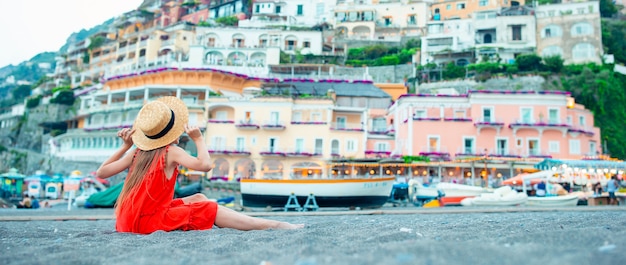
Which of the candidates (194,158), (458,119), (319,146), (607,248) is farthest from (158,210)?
(458,119)

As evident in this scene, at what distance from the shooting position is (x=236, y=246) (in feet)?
9.85

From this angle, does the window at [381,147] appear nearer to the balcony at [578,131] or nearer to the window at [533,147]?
the window at [533,147]

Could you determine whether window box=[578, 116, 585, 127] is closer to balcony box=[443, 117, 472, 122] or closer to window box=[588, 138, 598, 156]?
window box=[588, 138, 598, 156]

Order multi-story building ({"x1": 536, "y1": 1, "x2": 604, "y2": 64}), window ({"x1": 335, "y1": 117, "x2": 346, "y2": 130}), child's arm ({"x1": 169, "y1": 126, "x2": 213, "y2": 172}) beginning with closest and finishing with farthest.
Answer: child's arm ({"x1": 169, "y1": 126, "x2": 213, "y2": 172}), window ({"x1": 335, "y1": 117, "x2": 346, "y2": 130}), multi-story building ({"x1": 536, "y1": 1, "x2": 604, "y2": 64})

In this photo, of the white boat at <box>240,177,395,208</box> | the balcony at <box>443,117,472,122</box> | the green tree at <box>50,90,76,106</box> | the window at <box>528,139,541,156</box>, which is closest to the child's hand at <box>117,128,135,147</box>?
the white boat at <box>240,177,395,208</box>

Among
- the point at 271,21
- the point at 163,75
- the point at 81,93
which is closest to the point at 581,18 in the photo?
the point at 271,21

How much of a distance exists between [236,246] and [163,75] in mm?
38048

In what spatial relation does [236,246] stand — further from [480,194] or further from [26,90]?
[26,90]

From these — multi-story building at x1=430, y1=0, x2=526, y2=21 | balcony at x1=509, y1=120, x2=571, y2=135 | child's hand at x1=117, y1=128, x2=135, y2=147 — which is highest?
multi-story building at x1=430, y1=0, x2=526, y2=21

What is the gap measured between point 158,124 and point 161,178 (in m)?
0.50

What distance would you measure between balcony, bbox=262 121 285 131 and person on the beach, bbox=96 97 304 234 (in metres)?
25.4

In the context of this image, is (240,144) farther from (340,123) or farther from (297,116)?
(340,123)

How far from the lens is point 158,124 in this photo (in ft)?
12.6

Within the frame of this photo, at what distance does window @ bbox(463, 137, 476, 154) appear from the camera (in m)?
28.3
